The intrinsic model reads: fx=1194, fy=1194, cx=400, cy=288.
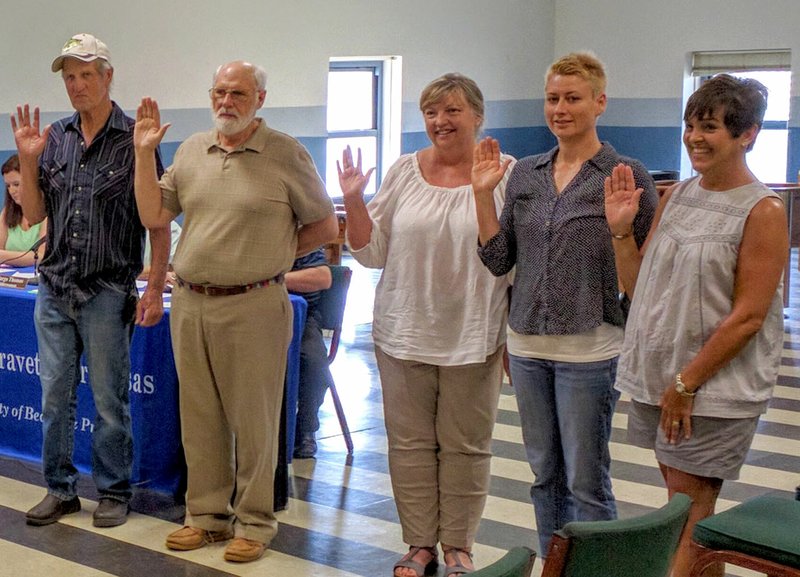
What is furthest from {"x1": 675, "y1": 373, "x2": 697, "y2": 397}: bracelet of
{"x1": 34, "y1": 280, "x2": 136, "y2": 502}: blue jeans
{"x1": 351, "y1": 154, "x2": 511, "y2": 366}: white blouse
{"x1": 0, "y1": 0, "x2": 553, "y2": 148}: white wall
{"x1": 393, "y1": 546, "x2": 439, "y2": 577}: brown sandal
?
{"x1": 0, "y1": 0, "x2": 553, "y2": 148}: white wall

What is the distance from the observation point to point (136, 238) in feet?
13.2

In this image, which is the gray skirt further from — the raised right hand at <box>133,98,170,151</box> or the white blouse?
the raised right hand at <box>133,98,170,151</box>

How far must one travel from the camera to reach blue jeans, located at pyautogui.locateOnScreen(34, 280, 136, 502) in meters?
3.96

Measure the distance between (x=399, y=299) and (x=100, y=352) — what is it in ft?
3.71

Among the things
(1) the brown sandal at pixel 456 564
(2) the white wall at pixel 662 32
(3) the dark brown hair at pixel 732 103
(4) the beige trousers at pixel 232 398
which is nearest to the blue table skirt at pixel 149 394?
(4) the beige trousers at pixel 232 398

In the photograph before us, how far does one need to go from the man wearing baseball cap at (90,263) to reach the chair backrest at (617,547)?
2.27 meters

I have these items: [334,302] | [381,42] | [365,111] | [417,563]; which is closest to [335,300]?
[334,302]

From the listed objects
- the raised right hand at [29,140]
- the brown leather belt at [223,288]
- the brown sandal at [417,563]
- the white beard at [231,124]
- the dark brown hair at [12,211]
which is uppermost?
the white beard at [231,124]

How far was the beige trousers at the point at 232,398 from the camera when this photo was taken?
368cm

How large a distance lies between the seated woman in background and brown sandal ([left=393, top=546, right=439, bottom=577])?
9.07 feet

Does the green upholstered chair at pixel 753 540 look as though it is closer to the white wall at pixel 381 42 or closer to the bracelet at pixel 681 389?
the bracelet at pixel 681 389

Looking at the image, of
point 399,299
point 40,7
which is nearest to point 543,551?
point 399,299

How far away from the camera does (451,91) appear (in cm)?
333

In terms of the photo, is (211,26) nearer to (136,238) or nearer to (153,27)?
(153,27)
